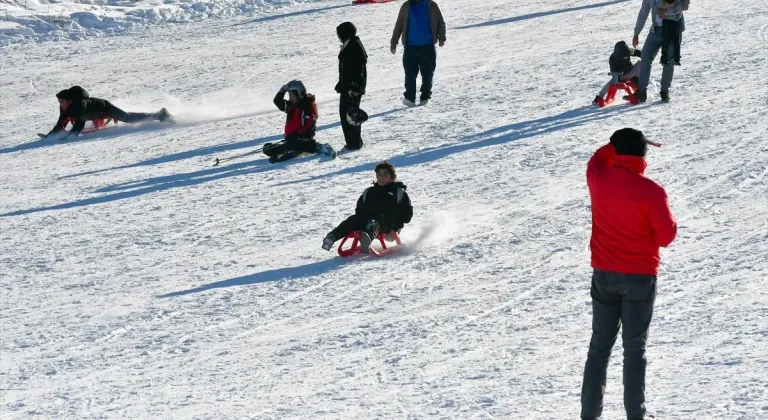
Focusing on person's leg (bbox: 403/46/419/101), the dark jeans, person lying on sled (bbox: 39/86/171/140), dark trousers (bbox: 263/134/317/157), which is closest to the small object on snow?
person's leg (bbox: 403/46/419/101)

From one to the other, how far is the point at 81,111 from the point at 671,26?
7290mm

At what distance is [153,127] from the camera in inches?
638

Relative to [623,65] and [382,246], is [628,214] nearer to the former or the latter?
[382,246]

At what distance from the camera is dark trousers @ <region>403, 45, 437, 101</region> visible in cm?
1542

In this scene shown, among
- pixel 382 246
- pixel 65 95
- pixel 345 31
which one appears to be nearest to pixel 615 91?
pixel 345 31

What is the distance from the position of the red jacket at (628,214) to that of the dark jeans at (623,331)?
0.20ft

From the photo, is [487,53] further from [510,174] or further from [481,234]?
[481,234]

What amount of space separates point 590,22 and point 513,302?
43.8ft

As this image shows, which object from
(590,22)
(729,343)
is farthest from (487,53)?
(729,343)

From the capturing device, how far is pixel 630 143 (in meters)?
5.48

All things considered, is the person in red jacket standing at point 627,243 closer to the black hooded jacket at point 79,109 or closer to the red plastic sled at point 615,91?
the red plastic sled at point 615,91

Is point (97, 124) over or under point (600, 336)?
under

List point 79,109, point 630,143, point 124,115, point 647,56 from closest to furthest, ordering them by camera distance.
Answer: point 630,143, point 647,56, point 79,109, point 124,115

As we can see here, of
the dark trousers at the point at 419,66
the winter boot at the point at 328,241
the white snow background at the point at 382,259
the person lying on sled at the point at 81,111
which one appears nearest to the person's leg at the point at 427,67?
the dark trousers at the point at 419,66
